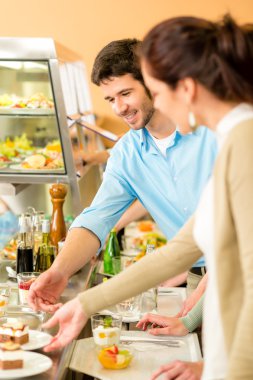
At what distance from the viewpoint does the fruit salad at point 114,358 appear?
2.15 m

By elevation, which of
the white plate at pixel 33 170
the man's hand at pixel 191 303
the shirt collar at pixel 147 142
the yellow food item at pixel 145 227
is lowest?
the man's hand at pixel 191 303

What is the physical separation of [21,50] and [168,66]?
1907mm

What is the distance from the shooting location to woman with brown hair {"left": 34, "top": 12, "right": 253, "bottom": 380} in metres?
1.44

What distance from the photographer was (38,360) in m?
2.04

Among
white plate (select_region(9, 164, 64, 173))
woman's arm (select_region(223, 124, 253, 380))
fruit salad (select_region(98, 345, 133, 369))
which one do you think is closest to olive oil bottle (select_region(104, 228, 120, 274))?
white plate (select_region(9, 164, 64, 173))

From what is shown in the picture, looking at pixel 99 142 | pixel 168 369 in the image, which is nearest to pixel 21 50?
pixel 168 369

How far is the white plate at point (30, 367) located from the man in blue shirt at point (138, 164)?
64cm

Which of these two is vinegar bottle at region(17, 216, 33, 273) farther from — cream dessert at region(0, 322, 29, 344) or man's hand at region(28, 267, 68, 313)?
cream dessert at region(0, 322, 29, 344)

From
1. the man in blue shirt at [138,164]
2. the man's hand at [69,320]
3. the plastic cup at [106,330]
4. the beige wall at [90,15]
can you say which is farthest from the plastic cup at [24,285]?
the beige wall at [90,15]

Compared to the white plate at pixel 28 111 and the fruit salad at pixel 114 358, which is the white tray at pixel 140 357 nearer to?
the fruit salad at pixel 114 358

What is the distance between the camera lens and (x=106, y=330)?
7.50 feet

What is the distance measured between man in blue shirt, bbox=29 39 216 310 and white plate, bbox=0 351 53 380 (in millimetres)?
641

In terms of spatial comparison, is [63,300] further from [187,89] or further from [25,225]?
[187,89]

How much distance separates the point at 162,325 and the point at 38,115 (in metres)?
1.55
